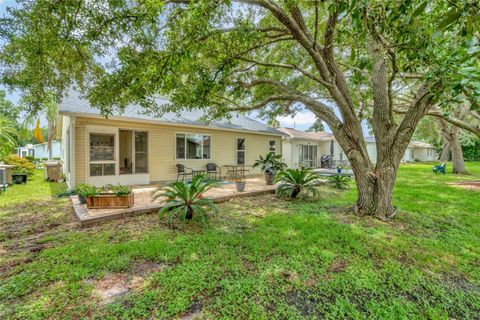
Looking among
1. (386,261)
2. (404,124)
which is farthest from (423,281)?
(404,124)

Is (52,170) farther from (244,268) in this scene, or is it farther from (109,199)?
(244,268)

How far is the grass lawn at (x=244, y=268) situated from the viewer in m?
2.32

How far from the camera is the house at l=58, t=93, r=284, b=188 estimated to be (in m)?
7.65

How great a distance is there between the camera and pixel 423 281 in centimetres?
282

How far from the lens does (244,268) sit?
10.0 feet

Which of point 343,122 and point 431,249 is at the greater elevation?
point 343,122

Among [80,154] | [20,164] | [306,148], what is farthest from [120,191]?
[306,148]

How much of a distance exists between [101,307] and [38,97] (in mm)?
5308

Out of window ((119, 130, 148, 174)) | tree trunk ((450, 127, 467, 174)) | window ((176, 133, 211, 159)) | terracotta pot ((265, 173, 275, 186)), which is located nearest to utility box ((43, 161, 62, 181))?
window ((119, 130, 148, 174))

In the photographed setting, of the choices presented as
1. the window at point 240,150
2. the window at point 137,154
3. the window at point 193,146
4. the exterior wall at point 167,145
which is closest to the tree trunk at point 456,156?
the exterior wall at point 167,145

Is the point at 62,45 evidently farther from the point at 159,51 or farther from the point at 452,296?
the point at 452,296

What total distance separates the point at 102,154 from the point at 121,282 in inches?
258

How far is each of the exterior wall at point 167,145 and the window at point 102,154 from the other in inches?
9.5

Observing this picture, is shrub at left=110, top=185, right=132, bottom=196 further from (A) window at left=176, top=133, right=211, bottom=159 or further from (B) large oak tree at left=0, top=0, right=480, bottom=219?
(A) window at left=176, top=133, right=211, bottom=159
